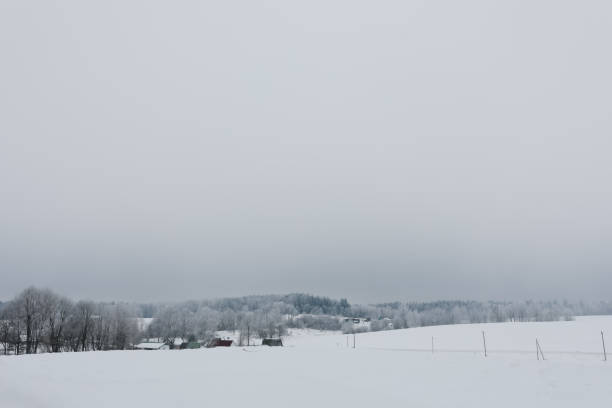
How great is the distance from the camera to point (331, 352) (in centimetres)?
3641

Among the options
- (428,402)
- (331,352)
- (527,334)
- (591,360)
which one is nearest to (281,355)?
(331,352)

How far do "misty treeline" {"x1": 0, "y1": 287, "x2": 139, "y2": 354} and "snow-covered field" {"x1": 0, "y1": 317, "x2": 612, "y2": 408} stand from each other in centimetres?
4150

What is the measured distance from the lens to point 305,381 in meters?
25.6

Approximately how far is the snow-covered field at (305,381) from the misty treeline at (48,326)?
41505 millimetres

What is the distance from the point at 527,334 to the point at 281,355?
35.8 metres

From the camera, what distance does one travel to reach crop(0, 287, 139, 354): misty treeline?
64.3 meters

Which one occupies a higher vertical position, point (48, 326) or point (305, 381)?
point (305, 381)

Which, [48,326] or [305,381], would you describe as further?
[48,326]

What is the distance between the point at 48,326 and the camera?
67.9 meters

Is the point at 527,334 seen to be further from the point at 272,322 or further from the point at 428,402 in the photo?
the point at 272,322

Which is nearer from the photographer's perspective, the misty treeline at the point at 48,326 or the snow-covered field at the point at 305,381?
the snow-covered field at the point at 305,381

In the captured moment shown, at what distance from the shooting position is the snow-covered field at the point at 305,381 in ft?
66.9

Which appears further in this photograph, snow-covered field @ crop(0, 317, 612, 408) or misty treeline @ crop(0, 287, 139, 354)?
misty treeline @ crop(0, 287, 139, 354)

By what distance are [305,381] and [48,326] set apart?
61.2 meters
